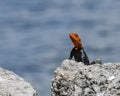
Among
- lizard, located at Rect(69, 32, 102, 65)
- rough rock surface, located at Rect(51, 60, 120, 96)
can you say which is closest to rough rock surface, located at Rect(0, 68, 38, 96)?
rough rock surface, located at Rect(51, 60, 120, 96)

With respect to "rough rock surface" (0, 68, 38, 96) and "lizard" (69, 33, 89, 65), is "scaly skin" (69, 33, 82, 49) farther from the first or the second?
"rough rock surface" (0, 68, 38, 96)

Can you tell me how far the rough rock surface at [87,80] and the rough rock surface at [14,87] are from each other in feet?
1.75

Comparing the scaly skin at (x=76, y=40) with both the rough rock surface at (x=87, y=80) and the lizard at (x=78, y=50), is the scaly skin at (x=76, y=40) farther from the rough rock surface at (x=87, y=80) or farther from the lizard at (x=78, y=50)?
the rough rock surface at (x=87, y=80)

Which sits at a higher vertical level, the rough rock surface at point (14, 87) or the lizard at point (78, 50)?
the lizard at point (78, 50)

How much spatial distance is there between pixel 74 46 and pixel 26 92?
105 inches

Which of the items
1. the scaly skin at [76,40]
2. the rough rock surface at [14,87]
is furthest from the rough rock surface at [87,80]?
the scaly skin at [76,40]

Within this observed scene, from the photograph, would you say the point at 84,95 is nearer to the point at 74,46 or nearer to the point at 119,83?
the point at 119,83

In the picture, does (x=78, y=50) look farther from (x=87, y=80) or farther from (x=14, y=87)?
(x=87, y=80)

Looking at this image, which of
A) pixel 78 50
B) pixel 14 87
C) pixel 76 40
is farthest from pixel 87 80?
pixel 78 50

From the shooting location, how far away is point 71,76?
384 inches

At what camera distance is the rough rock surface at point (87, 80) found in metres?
8.59

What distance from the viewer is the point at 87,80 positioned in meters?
9.12

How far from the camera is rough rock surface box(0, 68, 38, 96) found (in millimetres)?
10062

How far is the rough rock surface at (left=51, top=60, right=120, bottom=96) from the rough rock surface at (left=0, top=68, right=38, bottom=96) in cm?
53
